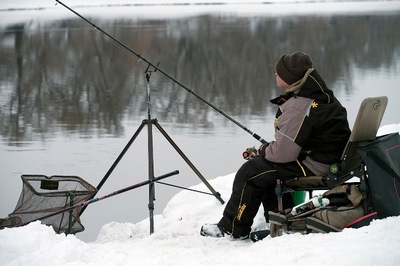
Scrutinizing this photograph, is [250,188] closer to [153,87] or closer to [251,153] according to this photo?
[251,153]

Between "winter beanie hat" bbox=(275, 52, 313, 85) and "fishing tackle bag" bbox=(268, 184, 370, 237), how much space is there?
640 millimetres

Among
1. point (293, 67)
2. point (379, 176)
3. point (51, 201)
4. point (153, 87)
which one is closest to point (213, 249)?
point (379, 176)

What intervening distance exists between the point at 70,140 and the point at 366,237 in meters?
6.76

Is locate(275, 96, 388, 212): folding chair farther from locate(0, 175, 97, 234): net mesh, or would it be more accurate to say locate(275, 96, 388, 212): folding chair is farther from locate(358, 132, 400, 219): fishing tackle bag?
locate(0, 175, 97, 234): net mesh

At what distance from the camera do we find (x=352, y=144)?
3799mm

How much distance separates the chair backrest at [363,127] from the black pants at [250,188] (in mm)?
219

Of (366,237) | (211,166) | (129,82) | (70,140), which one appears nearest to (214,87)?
(129,82)

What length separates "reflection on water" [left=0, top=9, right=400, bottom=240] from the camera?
8273 millimetres

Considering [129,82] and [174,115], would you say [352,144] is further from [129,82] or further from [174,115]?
[129,82]

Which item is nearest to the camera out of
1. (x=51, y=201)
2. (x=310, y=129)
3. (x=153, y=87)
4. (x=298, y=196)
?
(x=310, y=129)

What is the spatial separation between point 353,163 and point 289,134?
1.24ft

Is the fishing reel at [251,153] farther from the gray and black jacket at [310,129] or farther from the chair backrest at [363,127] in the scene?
the chair backrest at [363,127]

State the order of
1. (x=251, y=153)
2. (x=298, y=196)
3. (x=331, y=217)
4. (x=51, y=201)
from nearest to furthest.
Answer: (x=331, y=217) → (x=251, y=153) → (x=298, y=196) → (x=51, y=201)

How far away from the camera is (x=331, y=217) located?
360 cm
